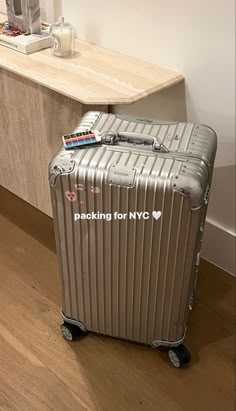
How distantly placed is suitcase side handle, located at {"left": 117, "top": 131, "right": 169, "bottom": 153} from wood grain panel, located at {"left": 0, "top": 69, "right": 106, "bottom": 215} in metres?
0.31

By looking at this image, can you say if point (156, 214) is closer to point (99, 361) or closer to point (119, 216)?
point (119, 216)

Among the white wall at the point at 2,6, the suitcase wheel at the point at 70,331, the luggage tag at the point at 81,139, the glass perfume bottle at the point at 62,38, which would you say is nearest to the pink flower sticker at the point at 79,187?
the luggage tag at the point at 81,139

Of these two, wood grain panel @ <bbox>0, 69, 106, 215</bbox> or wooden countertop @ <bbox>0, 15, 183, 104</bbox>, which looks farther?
wood grain panel @ <bbox>0, 69, 106, 215</bbox>

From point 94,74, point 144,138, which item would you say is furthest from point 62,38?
point 144,138

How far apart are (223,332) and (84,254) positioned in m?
0.59

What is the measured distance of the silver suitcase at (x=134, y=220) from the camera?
1.16m

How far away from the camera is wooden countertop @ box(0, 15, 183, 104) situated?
146cm

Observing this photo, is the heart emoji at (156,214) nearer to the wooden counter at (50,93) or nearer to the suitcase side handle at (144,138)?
the suitcase side handle at (144,138)

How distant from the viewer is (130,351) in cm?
155

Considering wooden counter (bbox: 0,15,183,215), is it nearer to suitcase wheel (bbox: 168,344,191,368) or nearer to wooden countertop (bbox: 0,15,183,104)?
wooden countertop (bbox: 0,15,183,104)

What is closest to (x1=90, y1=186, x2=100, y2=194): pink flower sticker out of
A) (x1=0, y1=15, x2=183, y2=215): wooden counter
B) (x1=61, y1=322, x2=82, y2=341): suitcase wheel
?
(x1=0, y1=15, x2=183, y2=215): wooden counter

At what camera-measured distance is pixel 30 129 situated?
1.72 metres

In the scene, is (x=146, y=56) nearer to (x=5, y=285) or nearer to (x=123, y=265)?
(x=123, y=265)

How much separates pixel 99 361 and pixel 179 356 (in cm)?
25
